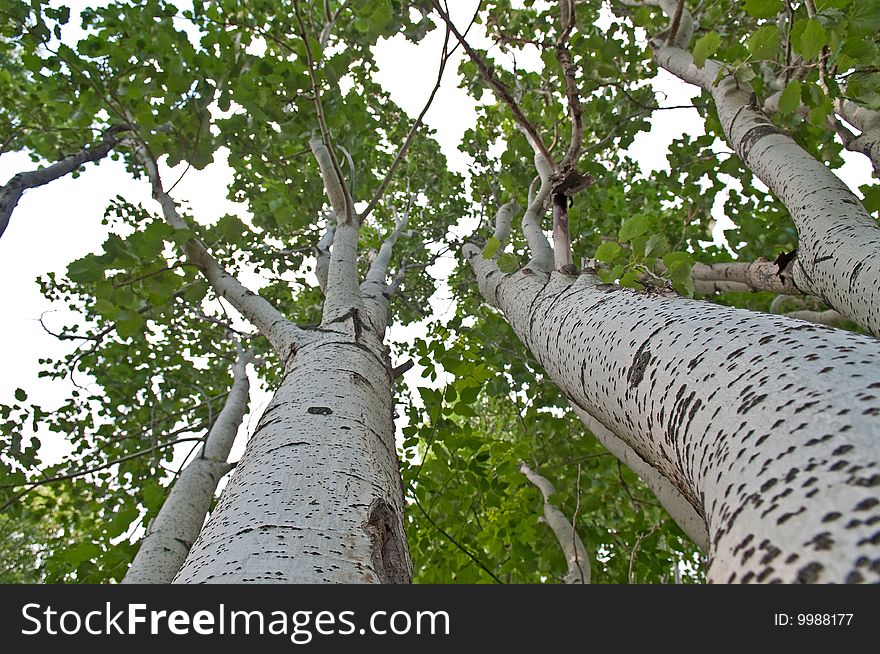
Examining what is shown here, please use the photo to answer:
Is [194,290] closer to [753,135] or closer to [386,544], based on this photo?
[386,544]

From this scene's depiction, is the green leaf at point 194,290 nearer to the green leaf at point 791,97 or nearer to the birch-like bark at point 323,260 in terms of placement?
the birch-like bark at point 323,260

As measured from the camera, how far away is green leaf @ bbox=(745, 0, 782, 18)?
153 centimetres

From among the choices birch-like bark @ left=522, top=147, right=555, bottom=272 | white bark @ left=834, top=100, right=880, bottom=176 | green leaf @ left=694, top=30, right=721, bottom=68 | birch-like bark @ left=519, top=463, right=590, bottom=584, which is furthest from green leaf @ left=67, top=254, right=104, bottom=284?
white bark @ left=834, top=100, right=880, bottom=176

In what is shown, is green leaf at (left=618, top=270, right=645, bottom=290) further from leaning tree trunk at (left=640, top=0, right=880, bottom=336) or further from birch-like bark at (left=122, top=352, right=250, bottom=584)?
birch-like bark at (left=122, top=352, right=250, bottom=584)

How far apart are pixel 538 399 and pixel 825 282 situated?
132 inches

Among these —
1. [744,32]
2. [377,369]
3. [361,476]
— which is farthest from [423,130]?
[361,476]

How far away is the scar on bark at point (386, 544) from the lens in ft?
3.40

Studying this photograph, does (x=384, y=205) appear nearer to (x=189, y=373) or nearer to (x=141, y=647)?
(x=189, y=373)

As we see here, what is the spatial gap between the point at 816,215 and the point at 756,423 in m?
1.72

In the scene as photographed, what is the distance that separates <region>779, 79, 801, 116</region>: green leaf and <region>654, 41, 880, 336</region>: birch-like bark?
383mm

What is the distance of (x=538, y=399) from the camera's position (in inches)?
194

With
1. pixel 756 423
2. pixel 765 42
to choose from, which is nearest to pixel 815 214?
pixel 765 42

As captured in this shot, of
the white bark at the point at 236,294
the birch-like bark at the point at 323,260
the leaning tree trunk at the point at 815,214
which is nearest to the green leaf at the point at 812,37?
the leaning tree trunk at the point at 815,214

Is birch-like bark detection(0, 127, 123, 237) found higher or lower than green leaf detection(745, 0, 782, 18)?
higher
